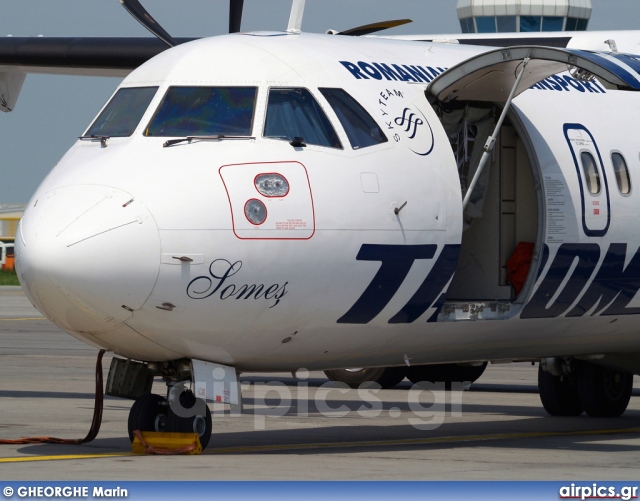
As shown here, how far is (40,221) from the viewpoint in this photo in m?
10.8

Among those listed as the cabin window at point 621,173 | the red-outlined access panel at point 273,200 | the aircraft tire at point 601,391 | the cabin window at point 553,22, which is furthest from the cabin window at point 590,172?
the cabin window at point 553,22

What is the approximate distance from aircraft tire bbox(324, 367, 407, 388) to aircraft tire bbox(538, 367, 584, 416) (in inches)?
145

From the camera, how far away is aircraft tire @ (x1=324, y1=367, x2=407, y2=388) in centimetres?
2028

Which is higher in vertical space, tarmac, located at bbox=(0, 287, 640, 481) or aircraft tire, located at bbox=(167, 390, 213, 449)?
aircraft tire, located at bbox=(167, 390, 213, 449)

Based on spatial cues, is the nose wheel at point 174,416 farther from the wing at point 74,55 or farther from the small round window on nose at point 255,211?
the wing at point 74,55

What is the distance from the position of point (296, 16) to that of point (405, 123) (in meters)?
1.85

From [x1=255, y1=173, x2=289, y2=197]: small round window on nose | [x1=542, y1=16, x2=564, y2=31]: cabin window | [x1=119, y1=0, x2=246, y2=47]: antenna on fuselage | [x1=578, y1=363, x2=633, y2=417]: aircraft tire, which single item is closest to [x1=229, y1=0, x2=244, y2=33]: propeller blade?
[x1=119, y1=0, x2=246, y2=47]: antenna on fuselage

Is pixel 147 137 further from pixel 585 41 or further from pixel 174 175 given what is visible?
pixel 585 41

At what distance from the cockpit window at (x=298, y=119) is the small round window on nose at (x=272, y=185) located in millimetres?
487

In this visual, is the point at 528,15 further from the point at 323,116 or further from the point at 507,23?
the point at 323,116

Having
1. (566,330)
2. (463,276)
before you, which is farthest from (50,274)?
(566,330)

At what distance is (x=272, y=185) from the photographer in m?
11.1

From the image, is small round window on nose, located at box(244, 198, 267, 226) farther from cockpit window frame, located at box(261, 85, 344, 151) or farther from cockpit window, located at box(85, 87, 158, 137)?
cockpit window, located at box(85, 87, 158, 137)

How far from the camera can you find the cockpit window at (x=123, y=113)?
38.6ft
